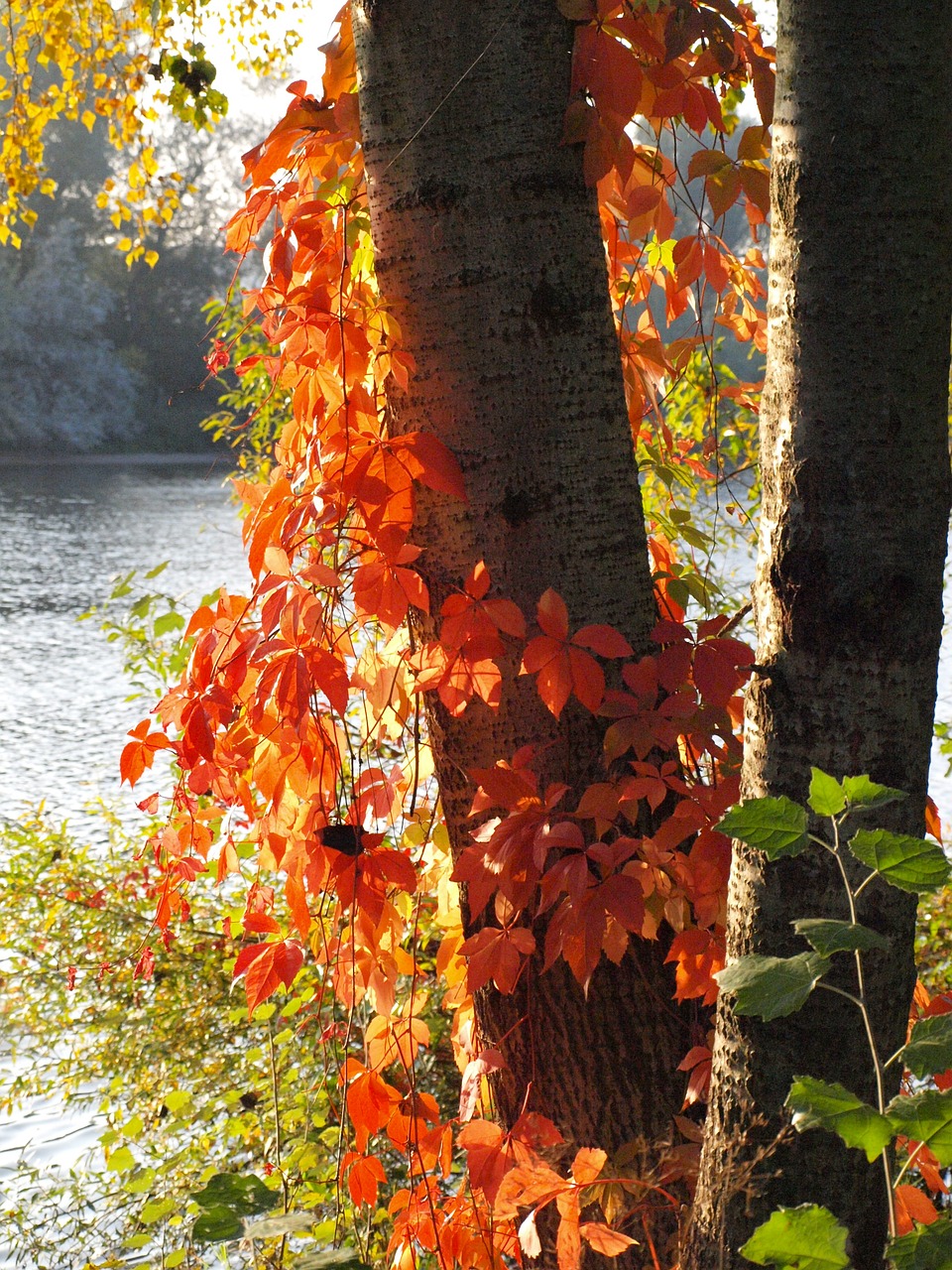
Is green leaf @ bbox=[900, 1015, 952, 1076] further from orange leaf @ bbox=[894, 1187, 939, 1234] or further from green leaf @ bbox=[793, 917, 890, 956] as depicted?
orange leaf @ bbox=[894, 1187, 939, 1234]

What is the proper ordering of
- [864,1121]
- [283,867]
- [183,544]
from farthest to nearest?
[183,544], [283,867], [864,1121]

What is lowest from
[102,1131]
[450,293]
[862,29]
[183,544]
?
[102,1131]

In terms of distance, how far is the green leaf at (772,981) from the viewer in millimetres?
670

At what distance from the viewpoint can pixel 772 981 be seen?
0.70 meters

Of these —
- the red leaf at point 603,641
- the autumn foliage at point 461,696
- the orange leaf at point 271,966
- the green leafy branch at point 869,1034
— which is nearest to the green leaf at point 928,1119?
the green leafy branch at point 869,1034

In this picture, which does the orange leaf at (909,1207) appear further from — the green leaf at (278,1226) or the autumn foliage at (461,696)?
the green leaf at (278,1226)

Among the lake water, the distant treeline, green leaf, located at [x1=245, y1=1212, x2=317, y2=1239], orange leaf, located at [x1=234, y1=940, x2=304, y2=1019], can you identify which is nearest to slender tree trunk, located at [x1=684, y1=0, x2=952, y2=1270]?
green leaf, located at [x1=245, y1=1212, x2=317, y2=1239]

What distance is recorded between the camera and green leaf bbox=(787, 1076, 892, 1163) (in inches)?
23.6

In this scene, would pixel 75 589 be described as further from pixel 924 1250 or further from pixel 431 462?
pixel 924 1250

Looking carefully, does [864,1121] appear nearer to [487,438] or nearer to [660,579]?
[487,438]

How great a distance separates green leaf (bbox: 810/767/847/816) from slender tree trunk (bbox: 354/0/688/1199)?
448 mm

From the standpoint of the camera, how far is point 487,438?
43.9 inches

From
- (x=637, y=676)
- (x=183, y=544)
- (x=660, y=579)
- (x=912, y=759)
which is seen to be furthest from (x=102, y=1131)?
(x=183, y=544)

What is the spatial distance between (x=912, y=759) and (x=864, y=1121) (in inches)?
14.1
